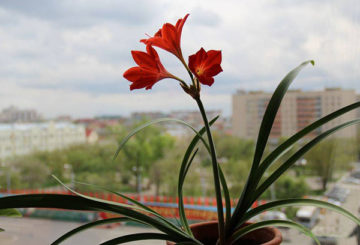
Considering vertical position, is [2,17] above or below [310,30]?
above

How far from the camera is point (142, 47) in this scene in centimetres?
309

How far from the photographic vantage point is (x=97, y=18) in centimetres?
444

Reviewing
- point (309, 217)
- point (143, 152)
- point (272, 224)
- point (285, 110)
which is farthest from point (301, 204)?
point (143, 152)

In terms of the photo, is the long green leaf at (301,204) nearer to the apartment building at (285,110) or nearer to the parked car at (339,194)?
the parked car at (339,194)

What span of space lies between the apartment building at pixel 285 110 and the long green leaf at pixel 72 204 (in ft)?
9.38

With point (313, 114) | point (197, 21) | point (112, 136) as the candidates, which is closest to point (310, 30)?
point (313, 114)

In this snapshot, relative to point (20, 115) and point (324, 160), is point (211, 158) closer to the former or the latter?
point (324, 160)

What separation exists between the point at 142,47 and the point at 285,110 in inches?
64.1

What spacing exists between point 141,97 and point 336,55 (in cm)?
242

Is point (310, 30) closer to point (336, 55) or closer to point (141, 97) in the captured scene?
point (336, 55)

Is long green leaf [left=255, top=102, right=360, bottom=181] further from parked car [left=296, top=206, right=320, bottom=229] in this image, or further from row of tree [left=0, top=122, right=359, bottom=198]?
row of tree [left=0, top=122, right=359, bottom=198]

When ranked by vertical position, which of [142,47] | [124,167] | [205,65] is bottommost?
[124,167]

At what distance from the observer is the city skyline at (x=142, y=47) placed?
349 centimetres

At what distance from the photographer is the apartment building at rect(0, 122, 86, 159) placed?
522 cm
